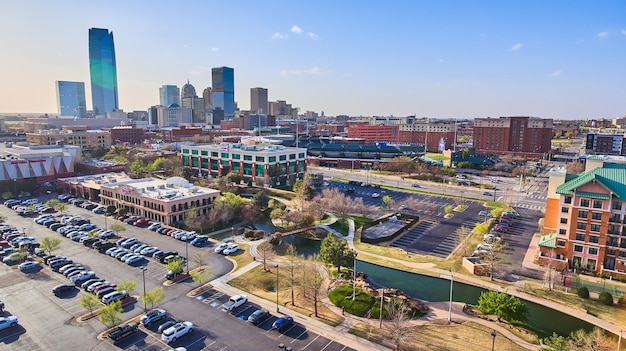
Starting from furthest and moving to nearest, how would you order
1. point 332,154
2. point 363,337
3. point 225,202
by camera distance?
point 332,154 → point 225,202 → point 363,337

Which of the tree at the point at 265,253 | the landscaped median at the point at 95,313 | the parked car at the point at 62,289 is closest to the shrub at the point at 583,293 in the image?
the tree at the point at 265,253

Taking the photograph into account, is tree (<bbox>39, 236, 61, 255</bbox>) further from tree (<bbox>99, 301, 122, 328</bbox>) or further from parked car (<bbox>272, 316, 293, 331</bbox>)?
parked car (<bbox>272, 316, 293, 331</bbox>)

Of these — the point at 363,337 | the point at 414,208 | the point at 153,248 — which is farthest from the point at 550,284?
the point at 153,248

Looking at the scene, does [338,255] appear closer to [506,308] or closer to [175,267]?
[506,308]

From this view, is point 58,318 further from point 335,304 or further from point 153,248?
point 335,304

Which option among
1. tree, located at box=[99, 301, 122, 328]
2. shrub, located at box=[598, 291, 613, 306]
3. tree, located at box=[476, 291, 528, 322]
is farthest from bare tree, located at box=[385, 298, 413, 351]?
tree, located at box=[99, 301, 122, 328]

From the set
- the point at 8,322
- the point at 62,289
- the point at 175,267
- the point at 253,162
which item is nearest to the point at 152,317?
the point at 175,267
